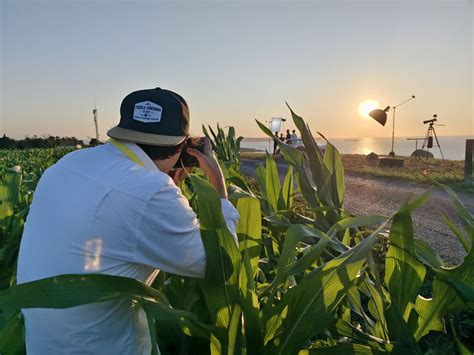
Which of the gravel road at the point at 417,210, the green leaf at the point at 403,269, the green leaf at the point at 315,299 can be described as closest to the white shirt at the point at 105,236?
the green leaf at the point at 315,299

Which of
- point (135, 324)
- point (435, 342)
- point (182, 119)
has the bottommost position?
point (435, 342)

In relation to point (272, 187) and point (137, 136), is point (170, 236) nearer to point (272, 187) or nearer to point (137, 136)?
point (137, 136)

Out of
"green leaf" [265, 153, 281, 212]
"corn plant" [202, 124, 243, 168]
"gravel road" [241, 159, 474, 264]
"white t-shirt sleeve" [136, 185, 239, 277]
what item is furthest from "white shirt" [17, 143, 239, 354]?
"corn plant" [202, 124, 243, 168]

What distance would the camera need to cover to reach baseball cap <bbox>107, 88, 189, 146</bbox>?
45.7 inches

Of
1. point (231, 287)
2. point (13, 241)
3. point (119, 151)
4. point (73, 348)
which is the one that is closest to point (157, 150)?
point (119, 151)

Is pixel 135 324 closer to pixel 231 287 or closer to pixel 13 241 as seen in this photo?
pixel 231 287

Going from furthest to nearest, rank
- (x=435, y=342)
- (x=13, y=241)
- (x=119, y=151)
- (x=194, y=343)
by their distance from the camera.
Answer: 1. (x=13, y=241)
2. (x=435, y=342)
3. (x=194, y=343)
4. (x=119, y=151)

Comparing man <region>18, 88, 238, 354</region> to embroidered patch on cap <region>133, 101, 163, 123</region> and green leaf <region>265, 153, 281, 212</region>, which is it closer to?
embroidered patch on cap <region>133, 101, 163, 123</region>

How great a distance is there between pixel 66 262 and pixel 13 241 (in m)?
1.63

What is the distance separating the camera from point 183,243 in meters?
1.03

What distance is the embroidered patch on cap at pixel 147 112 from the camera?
3.79ft

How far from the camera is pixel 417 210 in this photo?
19.4 feet

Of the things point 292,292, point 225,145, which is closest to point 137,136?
point 292,292

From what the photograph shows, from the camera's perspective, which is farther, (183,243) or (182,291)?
(182,291)
